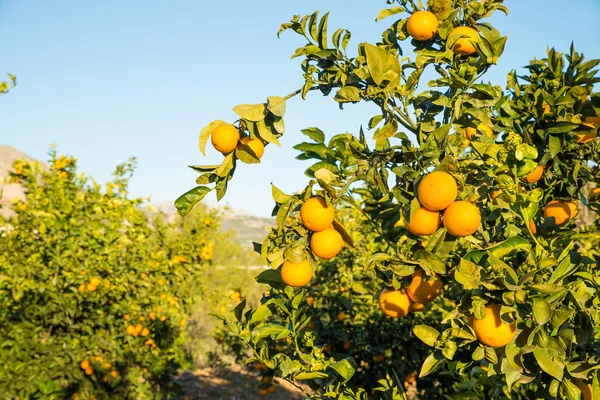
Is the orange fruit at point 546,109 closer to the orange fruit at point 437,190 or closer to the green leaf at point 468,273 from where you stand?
the orange fruit at point 437,190

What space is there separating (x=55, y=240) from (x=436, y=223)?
12.6 ft

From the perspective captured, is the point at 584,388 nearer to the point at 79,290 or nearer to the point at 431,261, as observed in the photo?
the point at 431,261

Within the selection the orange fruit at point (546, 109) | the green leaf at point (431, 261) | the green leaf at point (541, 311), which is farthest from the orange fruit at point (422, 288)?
the orange fruit at point (546, 109)

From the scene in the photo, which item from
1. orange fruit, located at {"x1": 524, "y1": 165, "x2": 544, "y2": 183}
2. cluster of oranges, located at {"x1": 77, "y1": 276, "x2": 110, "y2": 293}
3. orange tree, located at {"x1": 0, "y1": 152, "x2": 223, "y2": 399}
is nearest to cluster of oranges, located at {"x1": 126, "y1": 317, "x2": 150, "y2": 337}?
orange tree, located at {"x1": 0, "y1": 152, "x2": 223, "y2": 399}

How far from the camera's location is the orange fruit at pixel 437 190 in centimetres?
114

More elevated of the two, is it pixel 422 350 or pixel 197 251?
pixel 197 251

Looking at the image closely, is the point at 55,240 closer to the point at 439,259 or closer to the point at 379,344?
the point at 379,344

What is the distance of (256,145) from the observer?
127 cm

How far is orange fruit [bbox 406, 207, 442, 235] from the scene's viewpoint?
3.97ft

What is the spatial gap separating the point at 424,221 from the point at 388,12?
2.21 feet

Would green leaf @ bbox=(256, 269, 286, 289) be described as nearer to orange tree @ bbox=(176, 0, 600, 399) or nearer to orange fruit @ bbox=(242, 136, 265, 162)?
Result: orange tree @ bbox=(176, 0, 600, 399)

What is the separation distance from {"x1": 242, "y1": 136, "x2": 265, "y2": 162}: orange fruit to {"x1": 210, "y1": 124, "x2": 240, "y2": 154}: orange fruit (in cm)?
3

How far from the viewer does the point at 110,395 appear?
4680 millimetres

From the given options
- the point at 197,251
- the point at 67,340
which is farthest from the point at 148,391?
the point at 197,251
